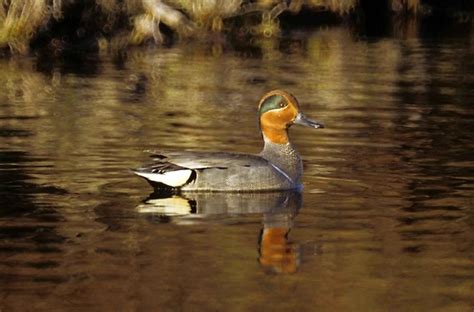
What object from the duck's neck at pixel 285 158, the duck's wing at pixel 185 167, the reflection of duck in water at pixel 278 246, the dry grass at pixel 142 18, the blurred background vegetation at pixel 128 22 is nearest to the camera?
the reflection of duck in water at pixel 278 246

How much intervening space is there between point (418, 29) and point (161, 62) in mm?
11162

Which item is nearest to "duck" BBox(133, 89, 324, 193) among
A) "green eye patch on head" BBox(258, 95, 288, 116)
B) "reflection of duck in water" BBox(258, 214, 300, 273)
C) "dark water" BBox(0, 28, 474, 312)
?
"dark water" BBox(0, 28, 474, 312)

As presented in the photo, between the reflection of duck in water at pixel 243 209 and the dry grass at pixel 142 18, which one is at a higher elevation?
the reflection of duck in water at pixel 243 209

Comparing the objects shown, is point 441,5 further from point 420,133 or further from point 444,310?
point 444,310

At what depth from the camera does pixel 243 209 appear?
13172 millimetres

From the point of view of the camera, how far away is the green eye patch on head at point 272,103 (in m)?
14.5

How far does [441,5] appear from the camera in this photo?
47062mm

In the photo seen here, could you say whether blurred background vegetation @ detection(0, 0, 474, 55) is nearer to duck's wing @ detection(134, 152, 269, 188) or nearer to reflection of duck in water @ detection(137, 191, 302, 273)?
duck's wing @ detection(134, 152, 269, 188)

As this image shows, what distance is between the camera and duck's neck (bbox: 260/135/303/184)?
14.2 m

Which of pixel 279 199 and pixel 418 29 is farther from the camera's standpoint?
pixel 418 29

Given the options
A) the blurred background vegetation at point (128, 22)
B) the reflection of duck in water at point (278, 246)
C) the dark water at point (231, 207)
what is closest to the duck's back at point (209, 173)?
the dark water at point (231, 207)

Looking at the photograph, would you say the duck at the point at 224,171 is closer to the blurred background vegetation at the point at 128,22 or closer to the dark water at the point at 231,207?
the dark water at the point at 231,207

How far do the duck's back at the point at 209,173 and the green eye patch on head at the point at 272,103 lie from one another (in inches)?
29.3

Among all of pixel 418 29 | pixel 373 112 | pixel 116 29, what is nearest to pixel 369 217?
pixel 373 112
